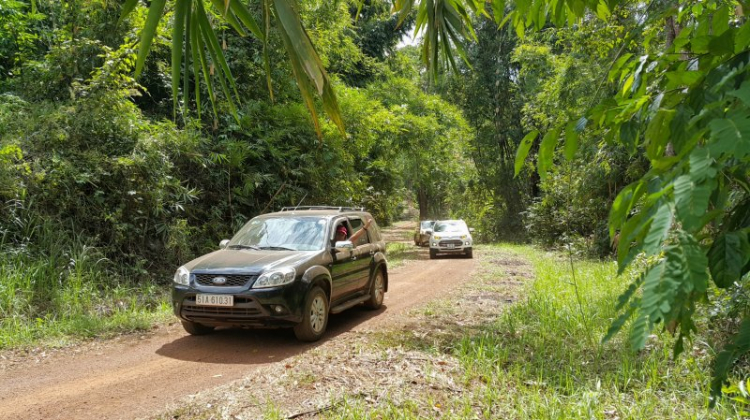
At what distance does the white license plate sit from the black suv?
12 millimetres

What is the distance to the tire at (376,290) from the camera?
8852 mm

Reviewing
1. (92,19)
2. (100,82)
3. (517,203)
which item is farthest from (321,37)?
(517,203)

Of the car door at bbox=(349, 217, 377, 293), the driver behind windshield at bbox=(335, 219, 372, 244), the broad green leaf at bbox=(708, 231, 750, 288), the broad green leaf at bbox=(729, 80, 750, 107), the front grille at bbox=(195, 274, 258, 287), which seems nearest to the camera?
the broad green leaf at bbox=(729, 80, 750, 107)

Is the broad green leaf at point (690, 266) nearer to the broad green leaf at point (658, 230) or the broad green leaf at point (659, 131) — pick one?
the broad green leaf at point (658, 230)

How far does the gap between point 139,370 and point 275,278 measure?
1762mm

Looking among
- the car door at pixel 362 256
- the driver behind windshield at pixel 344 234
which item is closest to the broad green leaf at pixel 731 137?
the driver behind windshield at pixel 344 234

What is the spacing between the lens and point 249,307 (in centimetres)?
619

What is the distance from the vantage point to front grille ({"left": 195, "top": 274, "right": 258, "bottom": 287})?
20.7 feet

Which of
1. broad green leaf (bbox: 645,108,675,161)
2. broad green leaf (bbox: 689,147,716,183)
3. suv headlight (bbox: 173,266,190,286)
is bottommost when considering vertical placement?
suv headlight (bbox: 173,266,190,286)

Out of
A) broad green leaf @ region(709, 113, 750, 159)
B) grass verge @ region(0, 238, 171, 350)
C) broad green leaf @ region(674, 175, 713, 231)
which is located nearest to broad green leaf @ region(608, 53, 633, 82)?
broad green leaf @ region(709, 113, 750, 159)

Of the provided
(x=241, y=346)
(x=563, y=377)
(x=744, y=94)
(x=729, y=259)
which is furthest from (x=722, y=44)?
(x=241, y=346)

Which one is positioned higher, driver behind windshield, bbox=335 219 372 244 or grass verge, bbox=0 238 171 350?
driver behind windshield, bbox=335 219 372 244

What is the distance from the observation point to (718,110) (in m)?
1.33

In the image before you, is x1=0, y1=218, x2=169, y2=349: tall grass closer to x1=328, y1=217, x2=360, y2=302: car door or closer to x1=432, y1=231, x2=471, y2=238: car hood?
x1=328, y1=217, x2=360, y2=302: car door
